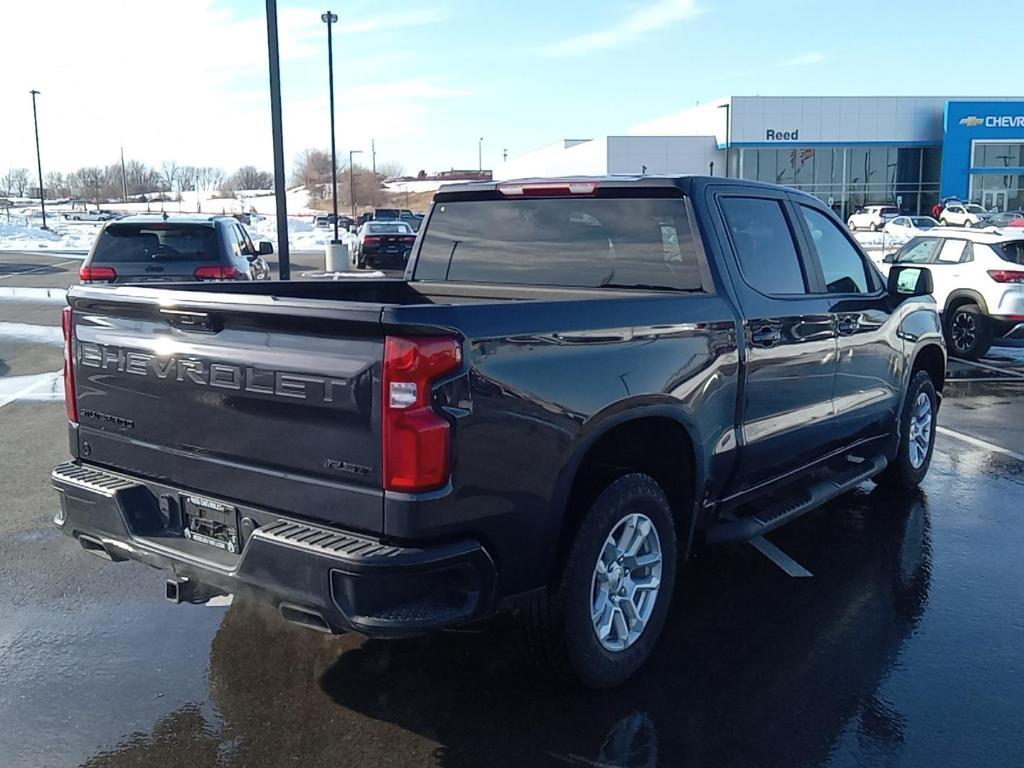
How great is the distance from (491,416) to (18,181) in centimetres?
18081

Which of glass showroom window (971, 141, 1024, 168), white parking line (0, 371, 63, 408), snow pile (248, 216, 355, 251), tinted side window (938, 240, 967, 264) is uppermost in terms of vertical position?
glass showroom window (971, 141, 1024, 168)

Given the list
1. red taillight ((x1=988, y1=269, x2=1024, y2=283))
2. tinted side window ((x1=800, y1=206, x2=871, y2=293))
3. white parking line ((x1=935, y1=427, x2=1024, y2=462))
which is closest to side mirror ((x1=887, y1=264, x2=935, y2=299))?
tinted side window ((x1=800, y1=206, x2=871, y2=293))

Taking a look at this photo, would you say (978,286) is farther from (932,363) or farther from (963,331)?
(932,363)

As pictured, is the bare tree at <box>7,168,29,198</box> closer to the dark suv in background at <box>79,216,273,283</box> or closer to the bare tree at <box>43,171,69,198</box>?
the bare tree at <box>43,171,69,198</box>

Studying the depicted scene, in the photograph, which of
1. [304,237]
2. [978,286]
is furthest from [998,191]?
[978,286]

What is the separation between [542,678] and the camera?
404 cm

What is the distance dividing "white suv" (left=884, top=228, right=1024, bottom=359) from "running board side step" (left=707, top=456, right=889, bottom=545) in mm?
7480

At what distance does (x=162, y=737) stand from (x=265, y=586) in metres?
0.85

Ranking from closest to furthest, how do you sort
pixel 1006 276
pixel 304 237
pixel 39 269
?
pixel 1006 276, pixel 39 269, pixel 304 237

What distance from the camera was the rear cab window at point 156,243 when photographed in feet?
36.5

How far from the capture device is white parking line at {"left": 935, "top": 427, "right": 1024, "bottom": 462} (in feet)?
26.1

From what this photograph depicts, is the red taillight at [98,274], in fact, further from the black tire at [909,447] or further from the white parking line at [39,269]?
the white parking line at [39,269]

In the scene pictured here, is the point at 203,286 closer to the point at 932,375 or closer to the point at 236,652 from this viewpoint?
the point at 236,652

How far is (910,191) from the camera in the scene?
64.8 m
